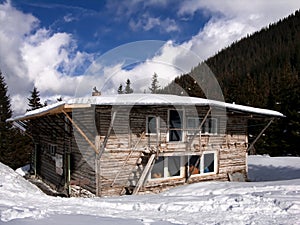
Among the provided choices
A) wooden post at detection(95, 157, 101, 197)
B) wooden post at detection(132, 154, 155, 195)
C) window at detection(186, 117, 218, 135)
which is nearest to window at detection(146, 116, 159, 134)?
wooden post at detection(132, 154, 155, 195)

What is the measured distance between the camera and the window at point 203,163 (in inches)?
615

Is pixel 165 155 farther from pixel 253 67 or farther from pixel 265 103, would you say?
pixel 253 67

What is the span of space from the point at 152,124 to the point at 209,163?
4443 millimetres

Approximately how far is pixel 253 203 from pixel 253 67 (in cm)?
9099

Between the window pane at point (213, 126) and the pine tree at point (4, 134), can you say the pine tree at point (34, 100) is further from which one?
the window pane at point (213, 126)

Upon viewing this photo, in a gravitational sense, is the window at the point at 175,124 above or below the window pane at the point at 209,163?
above

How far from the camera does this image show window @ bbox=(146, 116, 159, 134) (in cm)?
1445

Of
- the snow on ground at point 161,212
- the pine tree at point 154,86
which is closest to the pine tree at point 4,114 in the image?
the pine tree at point 154,86

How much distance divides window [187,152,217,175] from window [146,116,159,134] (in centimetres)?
264

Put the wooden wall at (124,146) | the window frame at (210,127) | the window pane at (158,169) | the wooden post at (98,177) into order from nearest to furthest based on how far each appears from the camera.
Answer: the wooden post at (98,177), the wooden wall at (124,146), the window pane at (158,169), the window frame at (210,127)

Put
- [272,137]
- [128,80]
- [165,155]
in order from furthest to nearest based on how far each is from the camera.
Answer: [272,137] < [128,80] < [165,155]

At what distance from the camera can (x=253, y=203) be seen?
6.86 metres

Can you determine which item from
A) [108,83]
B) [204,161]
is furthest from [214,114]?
[108,83]

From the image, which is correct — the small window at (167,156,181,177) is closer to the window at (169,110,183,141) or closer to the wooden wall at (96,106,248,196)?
the wooden wall at (96,106,248,196)
